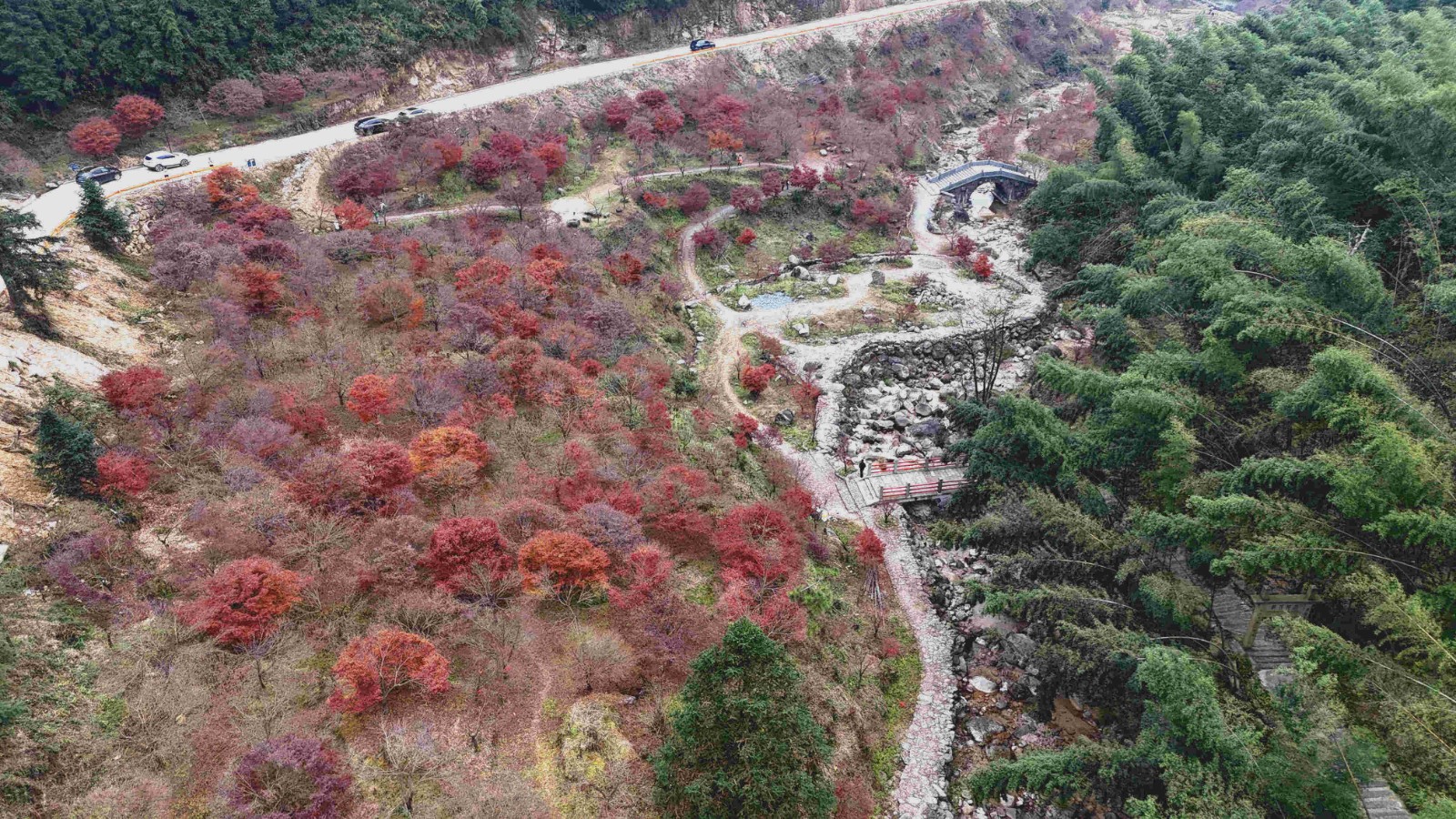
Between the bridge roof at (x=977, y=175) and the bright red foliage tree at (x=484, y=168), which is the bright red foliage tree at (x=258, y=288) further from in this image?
the bridge roof at (x=977, y=175)

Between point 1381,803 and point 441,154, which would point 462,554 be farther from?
point 441,154

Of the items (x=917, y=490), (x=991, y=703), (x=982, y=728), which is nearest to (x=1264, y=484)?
(x=991, y=703)

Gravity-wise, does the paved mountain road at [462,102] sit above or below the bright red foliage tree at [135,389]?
above

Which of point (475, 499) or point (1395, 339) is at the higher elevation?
point (1395, 339)

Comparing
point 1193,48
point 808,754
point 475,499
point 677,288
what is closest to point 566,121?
point 677,288

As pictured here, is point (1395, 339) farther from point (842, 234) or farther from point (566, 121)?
point (566, 121)

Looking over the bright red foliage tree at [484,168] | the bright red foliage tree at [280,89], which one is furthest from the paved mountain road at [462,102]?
the bright red foliage tree at [484,168]
